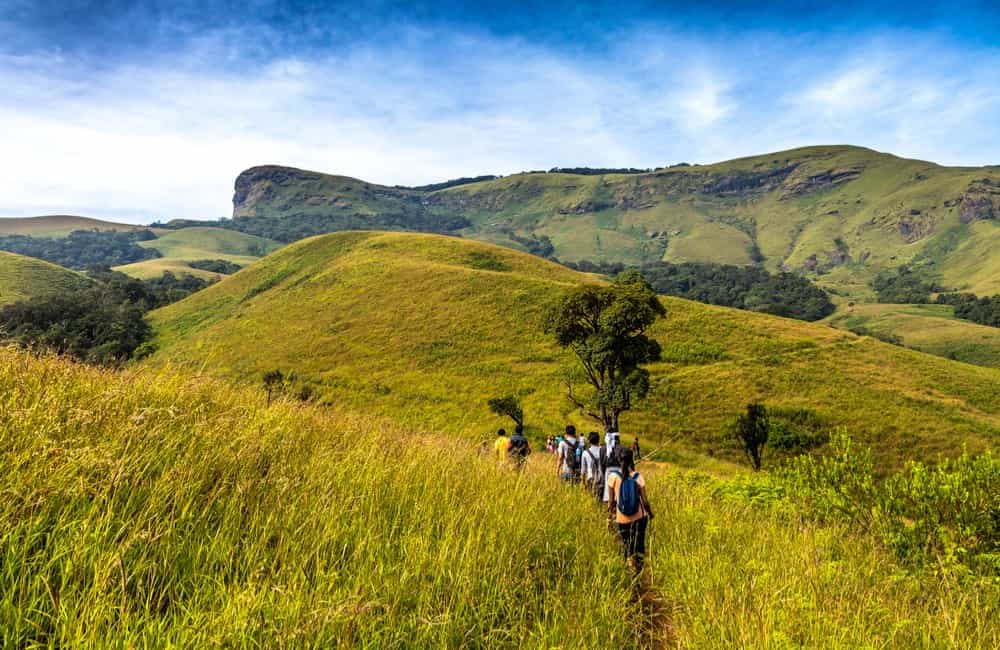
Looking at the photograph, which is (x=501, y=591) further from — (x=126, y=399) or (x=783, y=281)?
(x=783, y=281)

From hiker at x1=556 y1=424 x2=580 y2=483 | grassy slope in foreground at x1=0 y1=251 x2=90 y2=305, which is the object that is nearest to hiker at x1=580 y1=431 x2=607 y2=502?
hiker at x1=556 y1=424 x2=580 y2=483

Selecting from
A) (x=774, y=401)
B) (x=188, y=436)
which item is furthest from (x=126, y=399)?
(x=774, y=401)

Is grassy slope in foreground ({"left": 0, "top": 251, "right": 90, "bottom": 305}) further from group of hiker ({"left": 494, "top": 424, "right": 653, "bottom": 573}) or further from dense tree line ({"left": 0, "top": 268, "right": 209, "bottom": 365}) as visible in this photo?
group of hiker ({"left": 494, "top": 424, "right": 653, "bottom": 573})

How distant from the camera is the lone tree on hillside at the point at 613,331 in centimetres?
3066

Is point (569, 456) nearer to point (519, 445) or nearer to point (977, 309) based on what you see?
point (519, 445)

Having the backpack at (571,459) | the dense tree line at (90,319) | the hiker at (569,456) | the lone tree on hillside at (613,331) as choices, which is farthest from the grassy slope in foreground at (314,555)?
the dense tree line at (90,319)

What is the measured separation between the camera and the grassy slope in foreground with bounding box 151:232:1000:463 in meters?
42.8

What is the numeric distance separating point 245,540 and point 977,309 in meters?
212

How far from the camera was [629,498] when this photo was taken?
5.62 meters

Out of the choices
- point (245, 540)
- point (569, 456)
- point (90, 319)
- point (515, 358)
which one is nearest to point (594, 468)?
point (569, 456)

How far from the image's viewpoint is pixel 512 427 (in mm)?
41406

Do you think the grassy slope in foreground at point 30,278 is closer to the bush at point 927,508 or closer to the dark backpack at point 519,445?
the dark backpack at point 519,445

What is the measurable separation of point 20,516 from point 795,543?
21.2 feet

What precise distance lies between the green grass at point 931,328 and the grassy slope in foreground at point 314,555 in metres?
143
